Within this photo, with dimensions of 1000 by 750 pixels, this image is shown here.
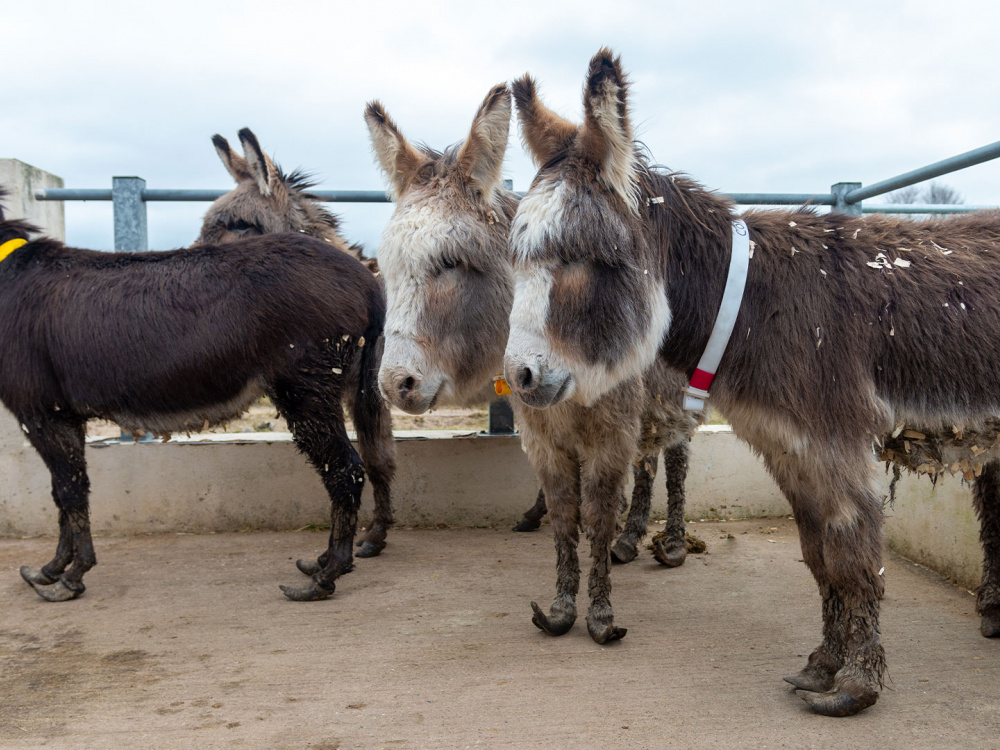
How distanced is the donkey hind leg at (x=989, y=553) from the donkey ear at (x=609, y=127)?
2310 millimetres

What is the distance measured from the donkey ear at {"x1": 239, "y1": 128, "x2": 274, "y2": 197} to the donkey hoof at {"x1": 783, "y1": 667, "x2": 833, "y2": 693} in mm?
4626

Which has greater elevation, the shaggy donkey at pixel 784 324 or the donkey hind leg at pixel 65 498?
the shaggy donkey at pixel 784 324

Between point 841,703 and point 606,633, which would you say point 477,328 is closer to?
point 606,633

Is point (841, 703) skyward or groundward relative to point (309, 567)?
skyward

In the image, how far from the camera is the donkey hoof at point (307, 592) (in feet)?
12.9

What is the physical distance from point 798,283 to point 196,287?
3.15 meters

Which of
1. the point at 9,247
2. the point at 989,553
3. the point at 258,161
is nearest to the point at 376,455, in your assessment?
the point at 258,161

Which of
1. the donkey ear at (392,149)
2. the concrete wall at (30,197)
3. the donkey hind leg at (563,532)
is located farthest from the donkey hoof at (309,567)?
the concrete wall at (30,197)

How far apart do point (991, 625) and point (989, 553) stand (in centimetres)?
33

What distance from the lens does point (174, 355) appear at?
12.8 feet

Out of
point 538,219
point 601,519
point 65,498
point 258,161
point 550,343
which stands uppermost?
point 258,161

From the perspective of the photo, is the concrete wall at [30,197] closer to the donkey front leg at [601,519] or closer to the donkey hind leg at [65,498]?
the donkey hind leg at [65,498]

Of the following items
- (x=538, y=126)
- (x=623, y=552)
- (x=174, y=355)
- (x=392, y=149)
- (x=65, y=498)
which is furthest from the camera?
(x=623, y=552)

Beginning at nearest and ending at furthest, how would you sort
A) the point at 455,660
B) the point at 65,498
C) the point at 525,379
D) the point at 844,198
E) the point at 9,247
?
the point at 525,379 < the point at 455,660 < the point at 65,498 < the point at 9,247 < the point at 844,198
